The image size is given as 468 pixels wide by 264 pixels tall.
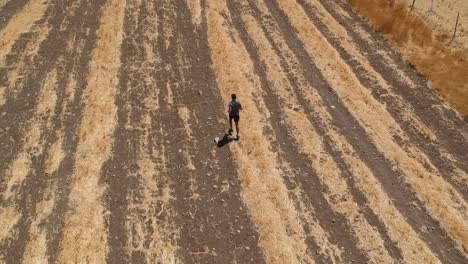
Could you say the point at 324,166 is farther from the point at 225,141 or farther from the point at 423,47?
the point at 423,47

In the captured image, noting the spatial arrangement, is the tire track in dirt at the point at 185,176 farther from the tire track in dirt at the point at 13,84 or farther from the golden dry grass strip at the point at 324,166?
the tire track in dirt at the point at 13,84

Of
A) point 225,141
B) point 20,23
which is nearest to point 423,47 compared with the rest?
point 225,141

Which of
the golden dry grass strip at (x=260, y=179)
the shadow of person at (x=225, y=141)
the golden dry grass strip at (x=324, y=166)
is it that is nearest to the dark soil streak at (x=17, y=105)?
the shadow of person at (x=225, y=141)

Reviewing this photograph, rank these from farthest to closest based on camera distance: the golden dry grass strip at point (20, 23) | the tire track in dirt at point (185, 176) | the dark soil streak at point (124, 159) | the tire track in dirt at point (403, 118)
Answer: the golden dry grass strip at point (20, 23)
the tire track in dirt at point (403, 118)
the dark soil streak at point (124, 159)
the tire track in dirt at point (185, 176)

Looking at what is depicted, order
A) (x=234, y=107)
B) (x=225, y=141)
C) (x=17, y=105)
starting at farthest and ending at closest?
(x=17, y=105)
(x=225, y=141)
(x=234, y=107)

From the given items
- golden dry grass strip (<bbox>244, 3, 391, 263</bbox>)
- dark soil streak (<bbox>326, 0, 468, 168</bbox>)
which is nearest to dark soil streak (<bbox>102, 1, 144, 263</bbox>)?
golden dry grass strip (<bbox>244, 3, 391, 263</bbox>)

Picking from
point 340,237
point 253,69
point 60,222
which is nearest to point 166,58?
point 253,69

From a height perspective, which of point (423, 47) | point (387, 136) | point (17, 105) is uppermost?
point (423, 47)
